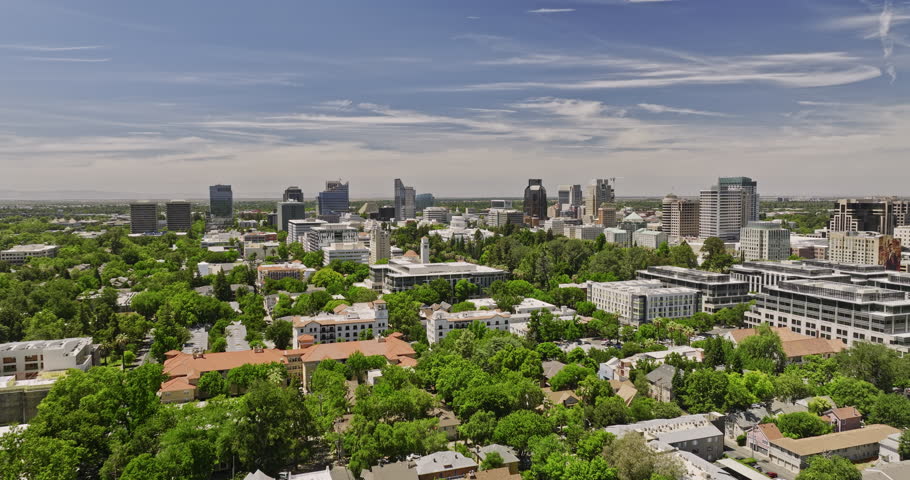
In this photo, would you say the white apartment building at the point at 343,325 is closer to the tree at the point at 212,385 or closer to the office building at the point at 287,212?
the tree at the point at 212,385

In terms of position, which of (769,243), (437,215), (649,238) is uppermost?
(437,215)

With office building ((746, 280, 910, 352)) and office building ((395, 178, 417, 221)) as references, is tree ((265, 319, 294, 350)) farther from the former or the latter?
office building ((395, 178, 417, 221))

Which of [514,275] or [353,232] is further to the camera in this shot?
[353,232]

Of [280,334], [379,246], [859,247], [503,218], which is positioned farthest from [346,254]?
[859,247]

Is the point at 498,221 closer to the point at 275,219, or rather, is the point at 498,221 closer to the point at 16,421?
the point at 275,219

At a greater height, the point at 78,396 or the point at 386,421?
the point at 78,396

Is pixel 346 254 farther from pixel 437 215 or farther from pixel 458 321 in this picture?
pixel 437 215

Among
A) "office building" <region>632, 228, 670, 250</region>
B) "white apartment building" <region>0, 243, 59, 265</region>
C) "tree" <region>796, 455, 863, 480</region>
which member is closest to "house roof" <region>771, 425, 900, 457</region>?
"tree" <region>796, 455, 863, 480</region>

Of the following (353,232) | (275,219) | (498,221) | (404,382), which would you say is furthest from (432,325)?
(275,219)
